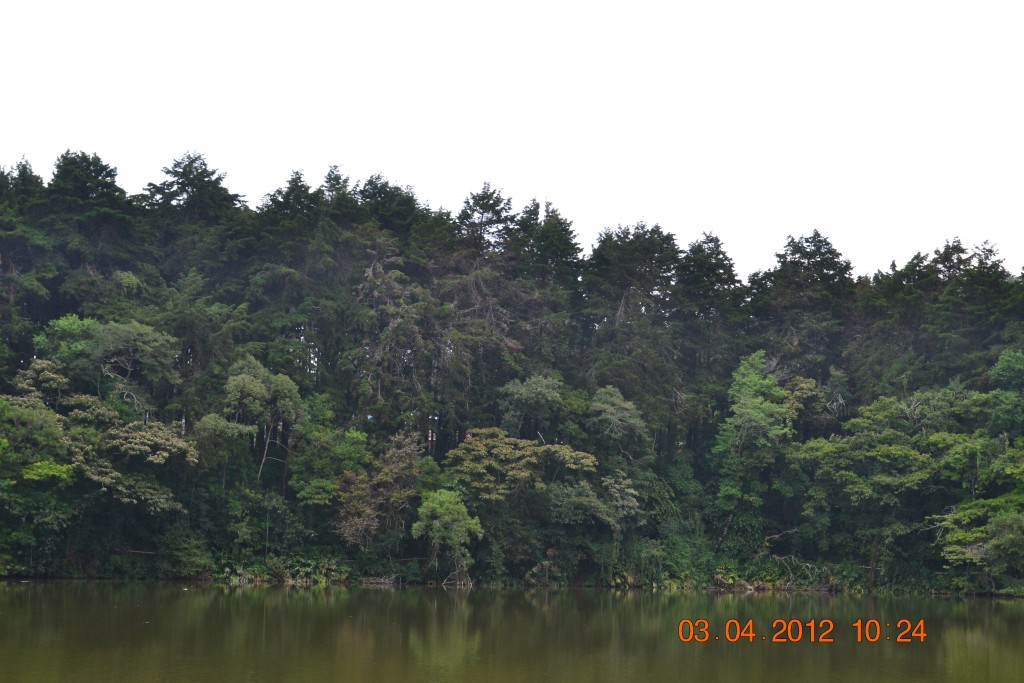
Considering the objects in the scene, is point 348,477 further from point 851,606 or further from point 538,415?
point 851,606

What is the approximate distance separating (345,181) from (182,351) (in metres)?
12.3

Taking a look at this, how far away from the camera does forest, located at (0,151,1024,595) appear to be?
109 ft

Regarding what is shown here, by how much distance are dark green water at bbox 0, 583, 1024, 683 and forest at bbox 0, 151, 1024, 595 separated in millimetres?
3686

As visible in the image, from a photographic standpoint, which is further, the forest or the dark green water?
the forest

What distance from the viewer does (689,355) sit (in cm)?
4547

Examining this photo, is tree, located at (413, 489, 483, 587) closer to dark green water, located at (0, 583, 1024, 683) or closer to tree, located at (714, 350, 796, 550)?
dark green water, located at (0, 583, 1024, 683)

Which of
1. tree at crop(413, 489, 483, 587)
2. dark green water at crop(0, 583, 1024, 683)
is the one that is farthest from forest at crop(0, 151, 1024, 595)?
dark green water at crop(0, 583, 1024, 683)

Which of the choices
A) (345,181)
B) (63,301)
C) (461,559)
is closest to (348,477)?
(461,559)
